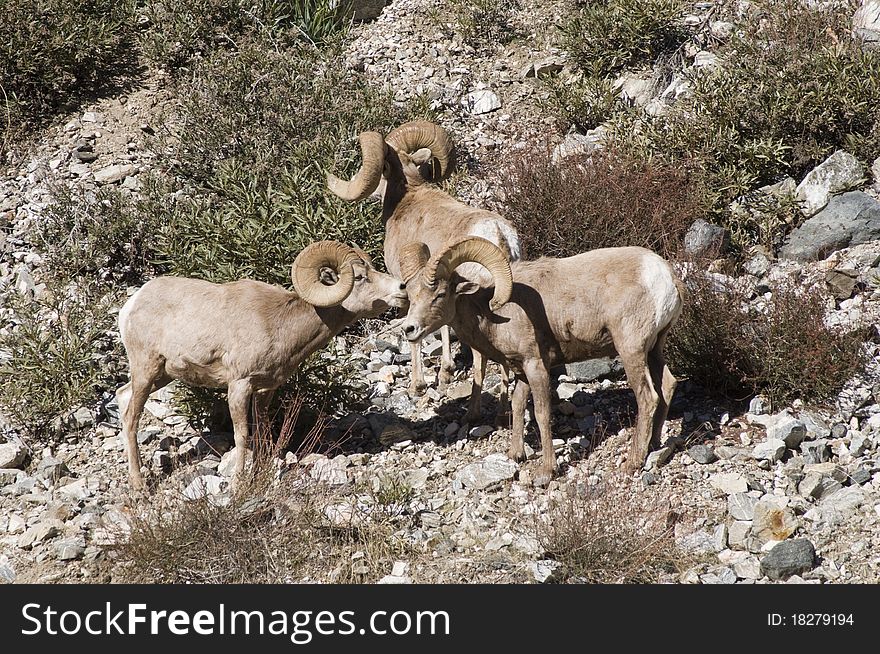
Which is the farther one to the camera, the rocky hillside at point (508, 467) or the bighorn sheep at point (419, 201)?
the bighorn sheep at point (419, 201)

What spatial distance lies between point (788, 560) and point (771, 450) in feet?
4.86

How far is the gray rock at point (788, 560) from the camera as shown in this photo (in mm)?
6691

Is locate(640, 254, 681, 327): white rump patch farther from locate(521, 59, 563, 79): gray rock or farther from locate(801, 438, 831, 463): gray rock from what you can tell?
locate(521, 59, 563, 79): gray rock

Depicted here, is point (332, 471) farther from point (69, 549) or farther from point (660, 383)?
point (660, 383)

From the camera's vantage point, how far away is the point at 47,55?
1454 cm

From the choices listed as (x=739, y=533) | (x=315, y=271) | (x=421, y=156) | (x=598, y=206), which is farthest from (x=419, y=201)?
(x=739, y=533)

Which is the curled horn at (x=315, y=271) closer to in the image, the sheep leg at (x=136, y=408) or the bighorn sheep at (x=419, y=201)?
the bighorn sheep at (x=419, y=201)

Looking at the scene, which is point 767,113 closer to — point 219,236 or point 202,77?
point 219,236

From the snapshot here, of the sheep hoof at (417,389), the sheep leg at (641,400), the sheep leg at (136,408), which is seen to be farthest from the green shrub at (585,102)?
the sheep leg at (136,408)

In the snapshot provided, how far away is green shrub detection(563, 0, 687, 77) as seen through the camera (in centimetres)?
1454

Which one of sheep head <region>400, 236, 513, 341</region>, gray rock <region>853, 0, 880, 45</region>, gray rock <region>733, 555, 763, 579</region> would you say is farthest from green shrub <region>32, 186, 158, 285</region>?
gray rock <region>853, 0, 880, 45</region>

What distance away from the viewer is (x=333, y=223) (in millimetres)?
10984

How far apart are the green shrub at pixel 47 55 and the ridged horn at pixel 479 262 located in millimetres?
8975

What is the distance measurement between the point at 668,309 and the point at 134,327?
14.0ft
